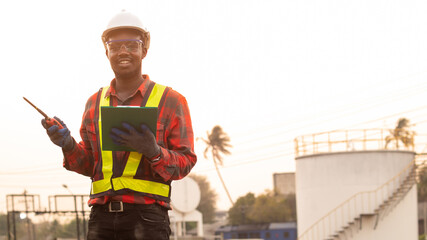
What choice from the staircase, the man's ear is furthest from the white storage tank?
the man's ear

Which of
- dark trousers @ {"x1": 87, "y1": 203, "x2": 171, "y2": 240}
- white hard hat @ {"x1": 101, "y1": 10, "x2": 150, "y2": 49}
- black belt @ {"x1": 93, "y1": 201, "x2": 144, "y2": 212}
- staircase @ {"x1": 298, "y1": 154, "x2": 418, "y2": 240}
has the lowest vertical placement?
staircase @ {"x1": 298, "y1": 154, "x2": 418, "y2": 240}

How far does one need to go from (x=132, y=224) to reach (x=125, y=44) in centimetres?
122

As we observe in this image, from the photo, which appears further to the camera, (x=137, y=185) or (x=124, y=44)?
(x=124, y=44)

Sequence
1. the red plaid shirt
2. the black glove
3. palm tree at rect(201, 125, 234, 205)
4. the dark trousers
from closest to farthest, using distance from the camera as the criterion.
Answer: the black glove < the dark trousers < the red plaid shirt < palm tree at rect(201, 125, 234, 205)

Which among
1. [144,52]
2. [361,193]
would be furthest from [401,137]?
[144,52]

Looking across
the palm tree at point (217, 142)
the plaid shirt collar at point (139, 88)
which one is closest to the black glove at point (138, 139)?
the plaid shirt collar at point (139, 88)

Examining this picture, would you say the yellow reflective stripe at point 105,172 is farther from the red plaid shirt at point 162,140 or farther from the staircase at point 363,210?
the staircase at point 363,210

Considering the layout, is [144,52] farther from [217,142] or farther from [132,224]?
[217,142]

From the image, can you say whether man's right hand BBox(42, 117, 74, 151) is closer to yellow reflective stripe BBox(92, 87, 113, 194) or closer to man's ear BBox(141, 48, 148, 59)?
A: yellow reflective stripe BBox(92, 87, 113, 194)

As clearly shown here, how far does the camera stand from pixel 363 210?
3819 centimetres

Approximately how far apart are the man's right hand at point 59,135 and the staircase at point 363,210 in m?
34.8

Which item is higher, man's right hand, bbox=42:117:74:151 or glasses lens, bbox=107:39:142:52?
glasses lens, bbox=107:39:142:52

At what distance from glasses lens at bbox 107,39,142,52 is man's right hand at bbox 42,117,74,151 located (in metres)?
0.61

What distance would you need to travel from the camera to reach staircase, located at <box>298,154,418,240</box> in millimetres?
38062
